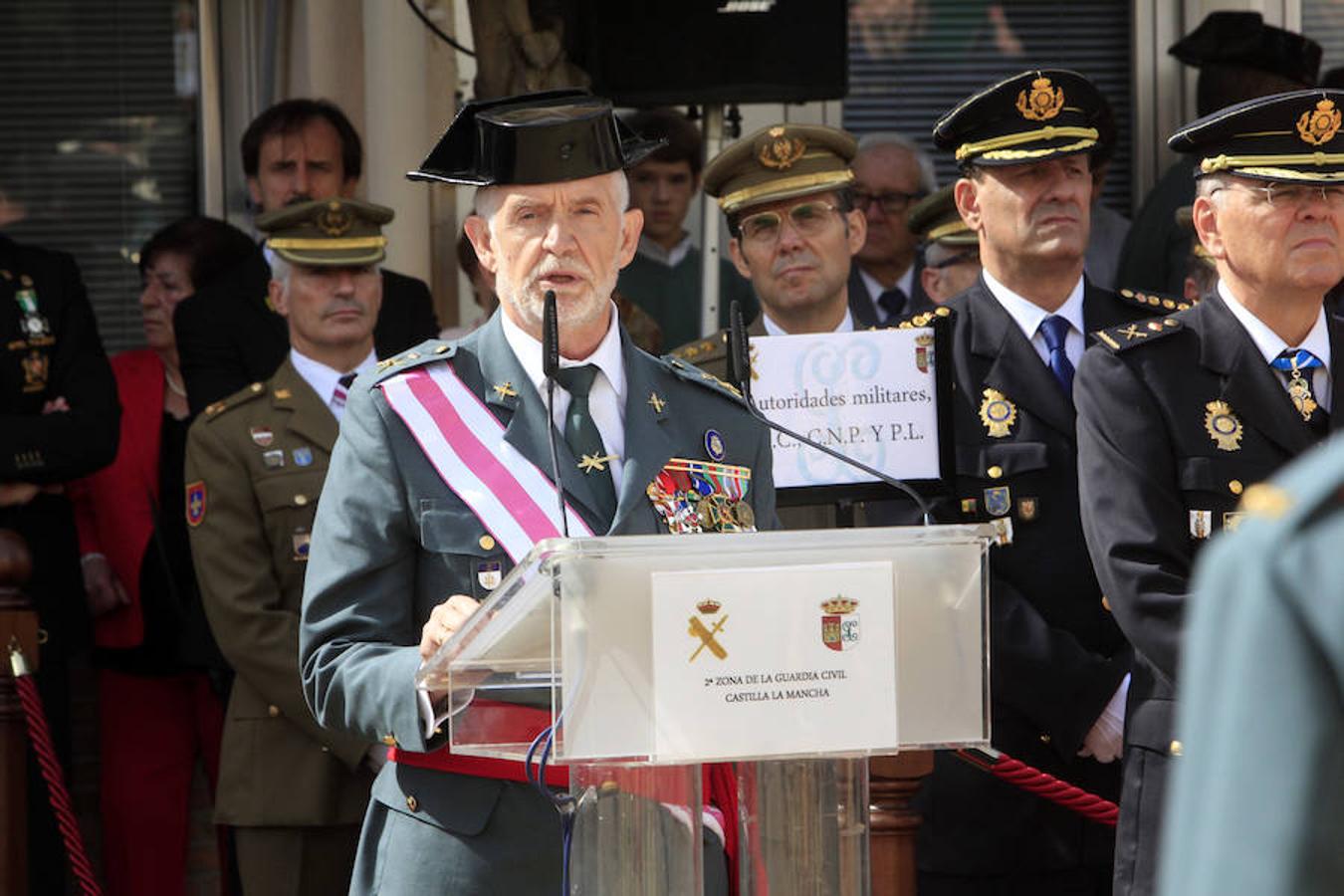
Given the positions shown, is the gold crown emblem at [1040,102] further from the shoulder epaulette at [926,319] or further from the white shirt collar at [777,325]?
the white shirt collar at [777,325]

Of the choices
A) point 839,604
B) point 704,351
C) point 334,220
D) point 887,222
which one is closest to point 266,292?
point 334,220

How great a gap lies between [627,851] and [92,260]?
5180mm

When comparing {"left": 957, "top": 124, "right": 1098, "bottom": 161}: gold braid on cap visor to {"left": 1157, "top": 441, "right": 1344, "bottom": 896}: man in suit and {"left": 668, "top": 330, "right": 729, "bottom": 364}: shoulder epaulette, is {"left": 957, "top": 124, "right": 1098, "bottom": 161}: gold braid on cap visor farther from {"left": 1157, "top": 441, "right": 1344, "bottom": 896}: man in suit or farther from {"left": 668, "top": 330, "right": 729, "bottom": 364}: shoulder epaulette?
{"left": 1157, "top": 441, "right": 1344, "bottom": 896}: man in suit

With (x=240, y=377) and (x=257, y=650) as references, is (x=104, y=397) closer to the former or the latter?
(x=240, y=377)

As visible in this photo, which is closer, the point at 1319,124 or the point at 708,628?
the point at 708,628

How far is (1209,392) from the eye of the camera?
3.64 m

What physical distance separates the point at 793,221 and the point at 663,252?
1.56 m

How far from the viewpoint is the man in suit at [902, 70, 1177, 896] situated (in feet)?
13.4

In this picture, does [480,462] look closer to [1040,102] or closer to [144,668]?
[1040,102]

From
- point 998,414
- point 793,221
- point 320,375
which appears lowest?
point 998,414

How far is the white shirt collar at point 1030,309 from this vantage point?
4.42 meters

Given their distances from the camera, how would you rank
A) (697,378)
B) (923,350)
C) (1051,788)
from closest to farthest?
(697,378) → (1051,788) → (923,350)

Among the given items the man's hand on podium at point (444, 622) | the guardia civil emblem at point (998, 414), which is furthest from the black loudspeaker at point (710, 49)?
the man's hand on podium at point (444, 622)

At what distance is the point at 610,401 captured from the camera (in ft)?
10.0
